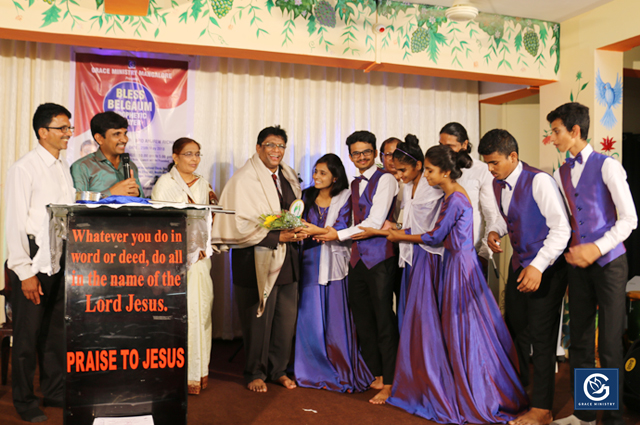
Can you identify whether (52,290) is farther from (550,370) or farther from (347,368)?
(550,370)

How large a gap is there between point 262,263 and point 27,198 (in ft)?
5.13

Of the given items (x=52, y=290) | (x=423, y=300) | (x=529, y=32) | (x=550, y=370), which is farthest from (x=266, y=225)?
(x=529, y=32)

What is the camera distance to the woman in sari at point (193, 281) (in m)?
3.70

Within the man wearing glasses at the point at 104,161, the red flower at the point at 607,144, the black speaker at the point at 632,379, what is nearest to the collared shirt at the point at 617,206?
the black speaker at the point at 632,379

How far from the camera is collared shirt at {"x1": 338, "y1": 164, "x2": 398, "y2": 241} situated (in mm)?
3725

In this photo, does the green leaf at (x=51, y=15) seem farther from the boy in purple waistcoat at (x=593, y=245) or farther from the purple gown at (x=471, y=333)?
the boy in purple waistcoat at (x=593, y=245)

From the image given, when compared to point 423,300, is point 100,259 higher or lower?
higher

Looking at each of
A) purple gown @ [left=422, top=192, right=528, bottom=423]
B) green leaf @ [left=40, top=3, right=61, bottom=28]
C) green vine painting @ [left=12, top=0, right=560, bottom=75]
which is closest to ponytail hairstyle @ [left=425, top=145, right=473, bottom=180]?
purple gown @ [left=422, top=192, right=528, bottom=423]

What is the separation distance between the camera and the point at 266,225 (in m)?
3.69

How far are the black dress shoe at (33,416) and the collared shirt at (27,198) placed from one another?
0.82 metres

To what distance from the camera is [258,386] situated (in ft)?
12.3

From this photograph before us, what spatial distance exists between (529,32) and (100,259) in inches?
177

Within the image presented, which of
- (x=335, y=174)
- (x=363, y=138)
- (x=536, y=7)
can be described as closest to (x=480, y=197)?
(x=363, y=138)

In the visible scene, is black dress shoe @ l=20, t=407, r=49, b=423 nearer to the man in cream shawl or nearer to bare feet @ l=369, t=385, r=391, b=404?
the man in cream shawl
